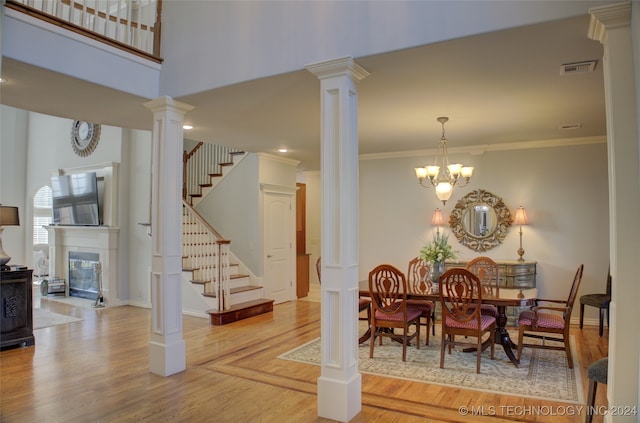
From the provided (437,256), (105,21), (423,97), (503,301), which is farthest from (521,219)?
(105,21)

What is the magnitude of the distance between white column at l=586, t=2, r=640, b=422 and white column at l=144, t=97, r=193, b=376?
11.6 ft

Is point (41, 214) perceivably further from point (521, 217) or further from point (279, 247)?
point (521, 217)

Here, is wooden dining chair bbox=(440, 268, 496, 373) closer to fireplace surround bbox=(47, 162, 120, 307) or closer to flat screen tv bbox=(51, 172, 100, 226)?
fireplace surround bbox=(47, 162, 120, 307)

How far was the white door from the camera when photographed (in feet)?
25.1

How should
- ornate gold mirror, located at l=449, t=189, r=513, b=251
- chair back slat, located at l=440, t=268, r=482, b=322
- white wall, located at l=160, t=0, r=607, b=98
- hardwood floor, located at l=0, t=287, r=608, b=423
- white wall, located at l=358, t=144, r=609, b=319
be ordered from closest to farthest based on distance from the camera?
white wall, located at l=160, t=0, r=607, b=98 < hardwood floor, located at l=0, t=287, r=608, b=423 < chair back slat, located at l=440, t=268, r=482, b=322 < white wall, located at l=358, t=144, r=609, b=319 < ornate gold mirror, located at l=449, t=189, r=513, b=251

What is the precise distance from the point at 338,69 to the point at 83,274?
7.19 m

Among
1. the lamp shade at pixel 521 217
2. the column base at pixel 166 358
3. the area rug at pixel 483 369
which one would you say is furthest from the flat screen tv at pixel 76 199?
the lamp shade at pixel 521 217

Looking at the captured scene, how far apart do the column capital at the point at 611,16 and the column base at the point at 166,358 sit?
424cm

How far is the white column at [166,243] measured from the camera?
409 centimetres

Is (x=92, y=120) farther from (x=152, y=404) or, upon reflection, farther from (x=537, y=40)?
(x=537, y=40)

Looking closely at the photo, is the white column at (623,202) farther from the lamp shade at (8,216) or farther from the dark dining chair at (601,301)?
the lamp shade at (8,216)

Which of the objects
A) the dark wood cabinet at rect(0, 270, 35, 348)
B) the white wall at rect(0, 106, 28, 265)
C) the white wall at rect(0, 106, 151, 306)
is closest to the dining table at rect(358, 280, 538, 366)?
the dark wood cabinet at rect(0, 270, 35, 348)

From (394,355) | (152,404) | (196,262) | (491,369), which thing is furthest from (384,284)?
(196,262)

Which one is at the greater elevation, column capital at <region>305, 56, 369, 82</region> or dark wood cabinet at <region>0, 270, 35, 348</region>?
column capital at <region>305, 56, 369, 82</region>
